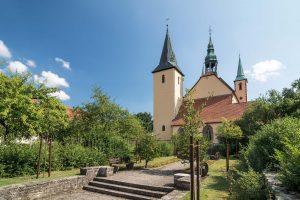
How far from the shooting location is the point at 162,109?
131ft

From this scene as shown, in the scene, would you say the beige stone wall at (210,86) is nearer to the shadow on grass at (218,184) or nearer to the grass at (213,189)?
the shadow on grass at (218,184)

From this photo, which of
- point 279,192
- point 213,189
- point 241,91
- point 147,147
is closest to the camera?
point 279,192

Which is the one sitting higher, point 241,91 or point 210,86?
point 241,91

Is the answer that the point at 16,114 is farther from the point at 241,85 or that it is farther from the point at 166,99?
the point at 241,85

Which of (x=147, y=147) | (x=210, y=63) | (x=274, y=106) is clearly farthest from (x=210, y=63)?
(x=147, y=147)

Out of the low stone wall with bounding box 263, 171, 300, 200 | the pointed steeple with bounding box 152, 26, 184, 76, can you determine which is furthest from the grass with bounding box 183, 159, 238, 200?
the pointed steeple with bounding box 152, 26, 184, 76

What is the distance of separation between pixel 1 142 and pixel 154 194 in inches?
337

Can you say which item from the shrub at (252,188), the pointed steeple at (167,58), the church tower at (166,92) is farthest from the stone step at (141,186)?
the pointed steeple at (167,58)

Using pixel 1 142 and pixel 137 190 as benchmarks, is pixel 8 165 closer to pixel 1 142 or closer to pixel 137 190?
A: pixel 1 142

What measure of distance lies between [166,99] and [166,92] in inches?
46.4

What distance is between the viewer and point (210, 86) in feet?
128

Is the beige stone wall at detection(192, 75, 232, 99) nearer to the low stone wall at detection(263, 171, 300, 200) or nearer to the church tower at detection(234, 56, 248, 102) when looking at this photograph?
the church tower at detection(234, 56, 248, 102)

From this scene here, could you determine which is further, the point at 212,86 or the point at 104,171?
the point at 212,86

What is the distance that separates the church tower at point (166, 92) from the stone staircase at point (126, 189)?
26.7m
